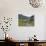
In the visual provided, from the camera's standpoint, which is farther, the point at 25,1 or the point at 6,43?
the point at 25,1

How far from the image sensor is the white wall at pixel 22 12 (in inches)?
180

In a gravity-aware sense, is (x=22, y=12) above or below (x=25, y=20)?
above

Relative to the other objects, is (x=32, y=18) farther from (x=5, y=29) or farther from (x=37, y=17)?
(x=5, y=29)

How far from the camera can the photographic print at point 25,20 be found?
4.63 meters

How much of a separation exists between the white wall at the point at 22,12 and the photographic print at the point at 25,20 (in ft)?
0.35

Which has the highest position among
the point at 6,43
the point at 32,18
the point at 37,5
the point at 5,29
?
the point at 37,5

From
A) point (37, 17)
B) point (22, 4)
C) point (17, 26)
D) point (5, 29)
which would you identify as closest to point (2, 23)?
point (5, 29)

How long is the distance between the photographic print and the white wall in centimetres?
11

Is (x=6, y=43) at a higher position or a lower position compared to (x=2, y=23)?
A: lower

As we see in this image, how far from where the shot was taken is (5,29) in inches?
179

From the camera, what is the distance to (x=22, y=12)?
4.66 metres

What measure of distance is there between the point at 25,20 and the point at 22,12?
0.30 metres

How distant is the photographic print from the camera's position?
4.63 metres

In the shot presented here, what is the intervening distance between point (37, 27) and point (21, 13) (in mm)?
756
